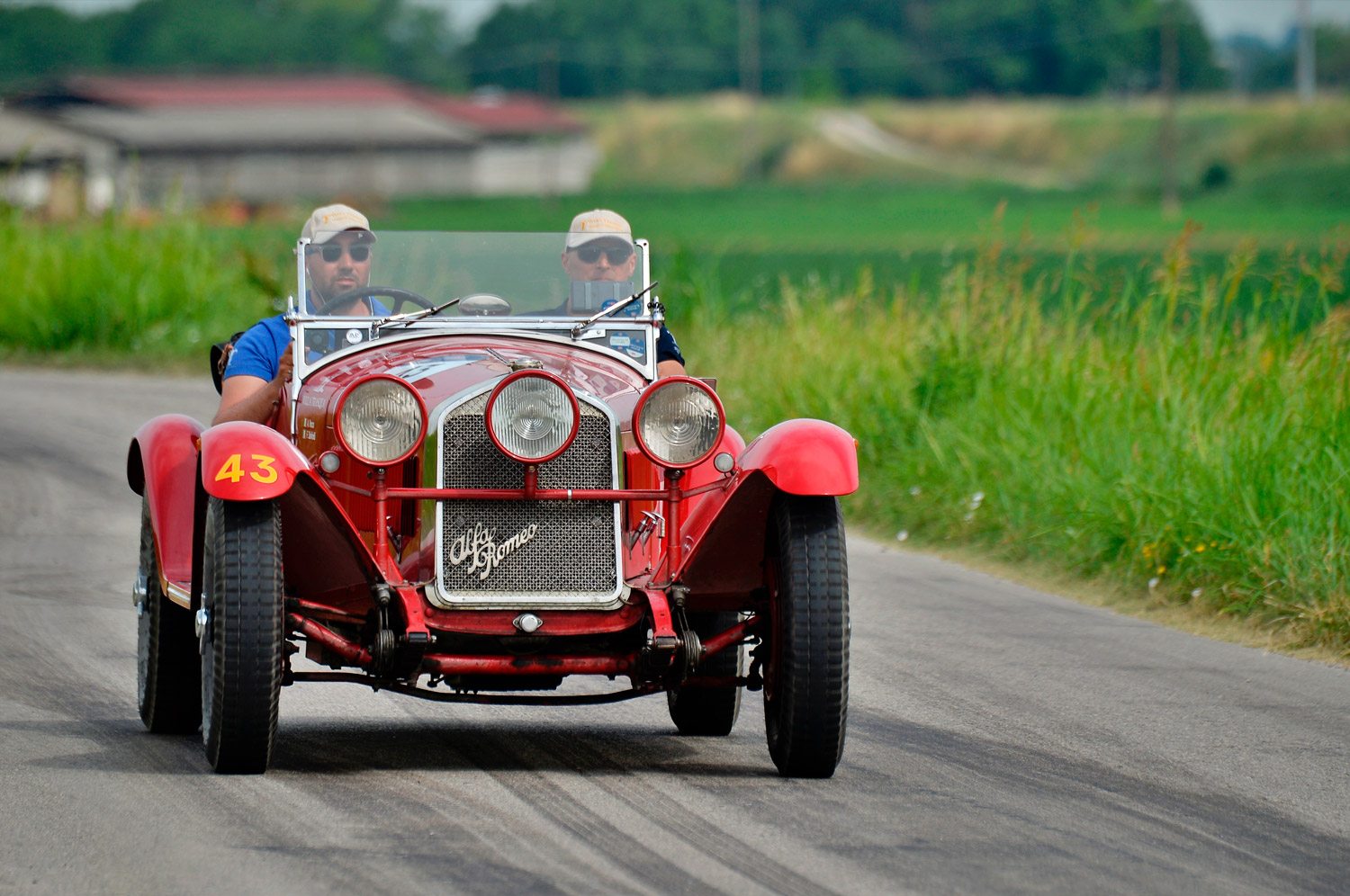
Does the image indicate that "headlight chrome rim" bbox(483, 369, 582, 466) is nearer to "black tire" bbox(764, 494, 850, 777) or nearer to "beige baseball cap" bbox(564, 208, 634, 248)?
"black tire" bbox(764, 494, 850, 777)

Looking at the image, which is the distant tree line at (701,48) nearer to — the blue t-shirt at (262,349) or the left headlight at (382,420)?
the blue t-shirt at (262,349)

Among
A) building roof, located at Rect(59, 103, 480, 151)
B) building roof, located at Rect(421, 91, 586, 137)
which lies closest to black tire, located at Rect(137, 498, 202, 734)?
building roof, located at Rect(59, 103, 480, 151)

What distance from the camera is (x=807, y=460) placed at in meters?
5.35

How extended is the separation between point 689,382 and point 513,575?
2.57ft

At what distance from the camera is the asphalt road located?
4.49 meters

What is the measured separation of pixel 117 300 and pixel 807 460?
57.0 ft

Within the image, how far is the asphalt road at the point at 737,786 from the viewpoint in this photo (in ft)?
14.7

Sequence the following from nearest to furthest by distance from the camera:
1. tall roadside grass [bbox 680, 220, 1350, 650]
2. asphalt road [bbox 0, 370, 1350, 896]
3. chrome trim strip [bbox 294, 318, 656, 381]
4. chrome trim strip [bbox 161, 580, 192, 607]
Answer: asphalt road [bbox 0, 370, 1350, 896] → chrome trim strip [bbox 161, 580, 192, 607] → chrome trim strip [bbox 294, 318, 656, 381] → tall roadside grass [bbox 680, 220, 1350, 650]

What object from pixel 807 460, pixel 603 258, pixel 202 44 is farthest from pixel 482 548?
pixel 202 44

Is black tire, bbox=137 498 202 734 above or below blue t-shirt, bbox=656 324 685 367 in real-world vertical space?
below

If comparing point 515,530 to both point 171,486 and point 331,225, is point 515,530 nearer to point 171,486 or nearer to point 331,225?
point 171,486

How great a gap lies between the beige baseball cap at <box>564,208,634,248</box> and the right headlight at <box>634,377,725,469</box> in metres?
1.35

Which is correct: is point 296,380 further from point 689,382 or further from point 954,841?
point 954,841

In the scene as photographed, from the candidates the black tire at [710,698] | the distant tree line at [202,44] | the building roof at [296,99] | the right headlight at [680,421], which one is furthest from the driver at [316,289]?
the distant tree line at [202,44]
